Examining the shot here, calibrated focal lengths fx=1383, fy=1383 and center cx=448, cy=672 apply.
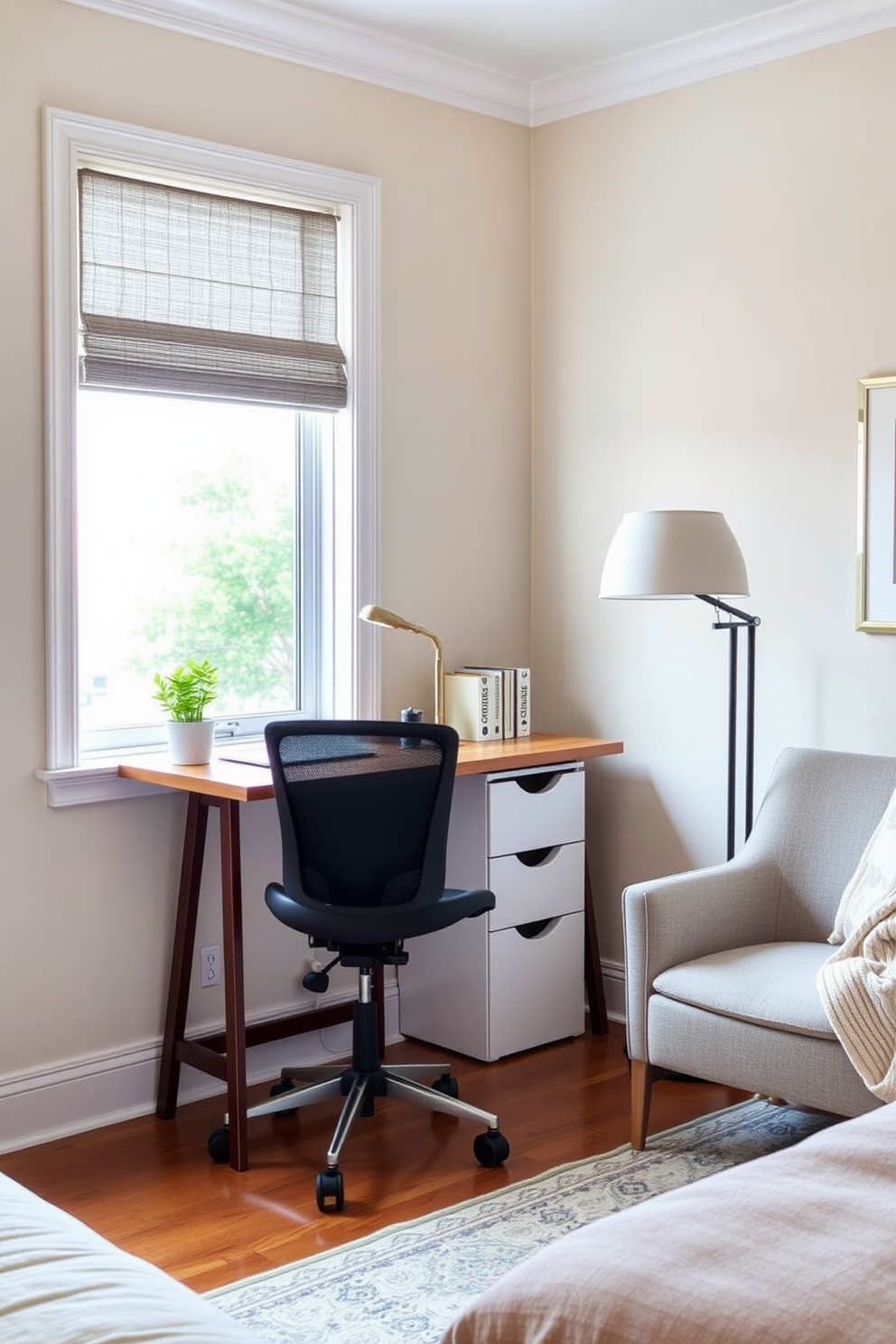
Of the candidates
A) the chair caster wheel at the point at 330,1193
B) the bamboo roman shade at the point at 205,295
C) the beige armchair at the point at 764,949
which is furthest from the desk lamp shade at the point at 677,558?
the chair caster wheel at the point at 330,1193

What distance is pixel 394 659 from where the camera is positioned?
12.8 ft

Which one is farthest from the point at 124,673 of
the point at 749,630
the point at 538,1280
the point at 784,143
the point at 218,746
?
the point at 538,1280

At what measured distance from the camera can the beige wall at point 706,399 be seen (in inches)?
137

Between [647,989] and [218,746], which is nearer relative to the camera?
[647,989]

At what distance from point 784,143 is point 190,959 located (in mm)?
2565

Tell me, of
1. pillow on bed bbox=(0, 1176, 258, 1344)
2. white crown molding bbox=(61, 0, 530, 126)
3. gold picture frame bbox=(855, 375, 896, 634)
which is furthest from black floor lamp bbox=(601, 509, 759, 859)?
pillow on bed bbox=(0, 1176, 258, 1344)

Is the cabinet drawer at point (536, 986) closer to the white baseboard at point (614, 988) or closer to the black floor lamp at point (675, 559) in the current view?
the white baseboard at point (614, 988)

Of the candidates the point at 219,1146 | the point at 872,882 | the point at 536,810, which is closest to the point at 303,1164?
the point at 219,1146

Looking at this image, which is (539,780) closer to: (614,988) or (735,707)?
(735,707)

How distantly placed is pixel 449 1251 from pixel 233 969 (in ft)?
2.59

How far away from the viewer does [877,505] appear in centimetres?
342

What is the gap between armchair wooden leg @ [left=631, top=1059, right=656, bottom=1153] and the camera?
120 inches

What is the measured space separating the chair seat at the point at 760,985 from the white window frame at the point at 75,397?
1.24 metres

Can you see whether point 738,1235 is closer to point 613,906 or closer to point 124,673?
point 124,673
